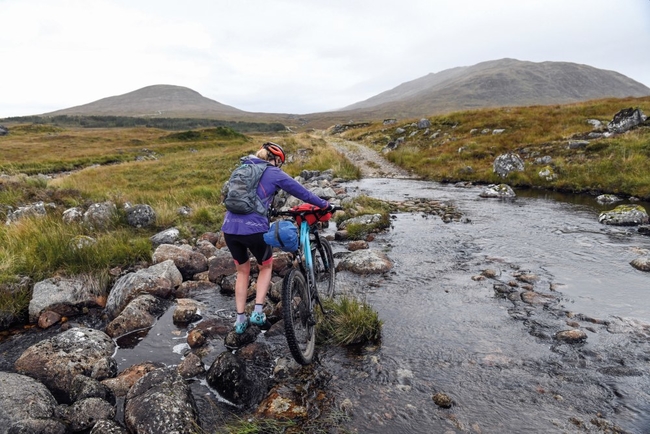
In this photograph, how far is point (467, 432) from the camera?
416 cm

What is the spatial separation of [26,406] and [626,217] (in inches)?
580

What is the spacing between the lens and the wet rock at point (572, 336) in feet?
18.8

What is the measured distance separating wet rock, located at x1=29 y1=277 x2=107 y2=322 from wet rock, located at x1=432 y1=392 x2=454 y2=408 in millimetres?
6758

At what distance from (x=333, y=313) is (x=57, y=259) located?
6699 millimetres

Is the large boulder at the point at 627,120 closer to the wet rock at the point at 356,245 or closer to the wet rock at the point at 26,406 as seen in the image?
the wet rock at the point at 356,245

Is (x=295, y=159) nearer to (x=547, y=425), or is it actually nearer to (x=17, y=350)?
(x=17, y=350)

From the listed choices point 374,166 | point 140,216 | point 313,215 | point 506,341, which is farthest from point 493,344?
point 374,166

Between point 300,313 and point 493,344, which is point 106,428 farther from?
point 493,344

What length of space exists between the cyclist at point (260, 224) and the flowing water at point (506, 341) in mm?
1663

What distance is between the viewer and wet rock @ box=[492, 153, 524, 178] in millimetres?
19484

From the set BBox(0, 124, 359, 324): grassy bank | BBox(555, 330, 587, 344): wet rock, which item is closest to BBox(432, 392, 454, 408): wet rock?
BBox(555, 330, 587, 344): wet rock

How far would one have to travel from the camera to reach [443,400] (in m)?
4.59

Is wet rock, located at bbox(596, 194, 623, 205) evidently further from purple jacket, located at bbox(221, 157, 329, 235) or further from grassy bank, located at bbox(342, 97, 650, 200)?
purple jacket, located at bbox(221, 157, 329, 235)

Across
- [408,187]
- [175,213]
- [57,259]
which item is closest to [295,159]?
[408,187]
